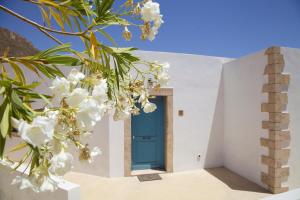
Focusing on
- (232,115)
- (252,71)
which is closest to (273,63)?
(252,71)

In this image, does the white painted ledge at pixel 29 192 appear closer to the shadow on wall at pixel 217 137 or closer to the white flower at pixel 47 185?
the white flower at pixel 47 185

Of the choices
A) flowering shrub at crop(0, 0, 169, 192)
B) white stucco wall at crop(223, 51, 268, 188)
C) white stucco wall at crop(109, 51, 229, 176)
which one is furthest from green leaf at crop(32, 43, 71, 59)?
white stucco wall at crop(223, 51, 268, 188)

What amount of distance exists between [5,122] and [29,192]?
2745mm

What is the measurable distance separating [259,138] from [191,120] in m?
1.78

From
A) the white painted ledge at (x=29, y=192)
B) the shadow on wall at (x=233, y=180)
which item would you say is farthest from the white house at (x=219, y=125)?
the white painted ledge at (x=29, y=192)

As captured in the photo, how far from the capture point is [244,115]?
5.24m

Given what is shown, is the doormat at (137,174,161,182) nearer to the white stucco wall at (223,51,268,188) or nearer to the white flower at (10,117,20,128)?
the white stucco wall at (223,51,268,188)

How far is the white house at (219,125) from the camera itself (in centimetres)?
429

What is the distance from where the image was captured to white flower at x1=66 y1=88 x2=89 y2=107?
0.52m

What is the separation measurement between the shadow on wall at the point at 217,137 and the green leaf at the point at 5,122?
587 centimetres

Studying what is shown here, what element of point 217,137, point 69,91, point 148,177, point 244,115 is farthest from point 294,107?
point 69,91

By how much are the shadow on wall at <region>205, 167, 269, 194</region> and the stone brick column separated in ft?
1.14

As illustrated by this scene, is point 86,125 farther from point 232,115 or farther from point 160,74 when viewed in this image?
point 232,115

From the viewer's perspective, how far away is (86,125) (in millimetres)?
510
